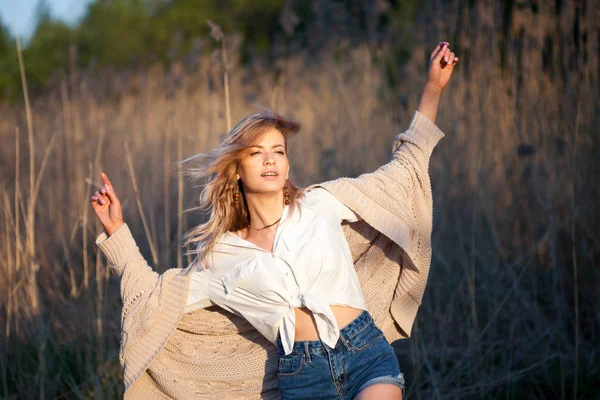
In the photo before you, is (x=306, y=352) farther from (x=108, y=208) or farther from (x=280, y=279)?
(x=108, y=208)

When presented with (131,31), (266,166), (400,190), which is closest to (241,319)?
(266,166)

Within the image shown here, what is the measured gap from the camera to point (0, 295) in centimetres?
348

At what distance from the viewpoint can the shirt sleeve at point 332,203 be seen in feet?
9.00

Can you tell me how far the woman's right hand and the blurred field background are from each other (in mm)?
318

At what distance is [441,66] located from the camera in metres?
2.73

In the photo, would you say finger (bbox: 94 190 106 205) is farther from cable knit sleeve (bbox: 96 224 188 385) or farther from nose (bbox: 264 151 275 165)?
nose (bbox: 264 151 275 165)

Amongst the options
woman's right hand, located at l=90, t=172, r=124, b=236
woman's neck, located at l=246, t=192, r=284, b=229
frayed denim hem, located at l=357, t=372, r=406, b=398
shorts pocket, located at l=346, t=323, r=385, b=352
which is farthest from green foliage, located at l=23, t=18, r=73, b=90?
frayed denim hem, located at l=357, t=372, r=406, b=398

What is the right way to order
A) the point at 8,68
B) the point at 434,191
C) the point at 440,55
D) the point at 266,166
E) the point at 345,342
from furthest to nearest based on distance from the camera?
the point at 8,68 < the point at 434,191 < the point at 440,55 < the point at 266,166 < the point at 345,342

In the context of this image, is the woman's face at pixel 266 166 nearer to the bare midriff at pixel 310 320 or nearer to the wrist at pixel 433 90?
the bare midriff at pixel 310 320

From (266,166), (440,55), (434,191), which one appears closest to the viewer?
(266,166)

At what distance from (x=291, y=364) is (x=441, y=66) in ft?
3.91

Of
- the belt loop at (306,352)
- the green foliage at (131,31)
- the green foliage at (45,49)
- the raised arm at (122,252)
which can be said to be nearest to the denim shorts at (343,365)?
the belt loop at (306,352)

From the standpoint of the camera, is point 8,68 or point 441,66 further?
point 8,68

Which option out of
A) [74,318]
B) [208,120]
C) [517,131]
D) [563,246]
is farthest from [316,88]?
[74,318]
